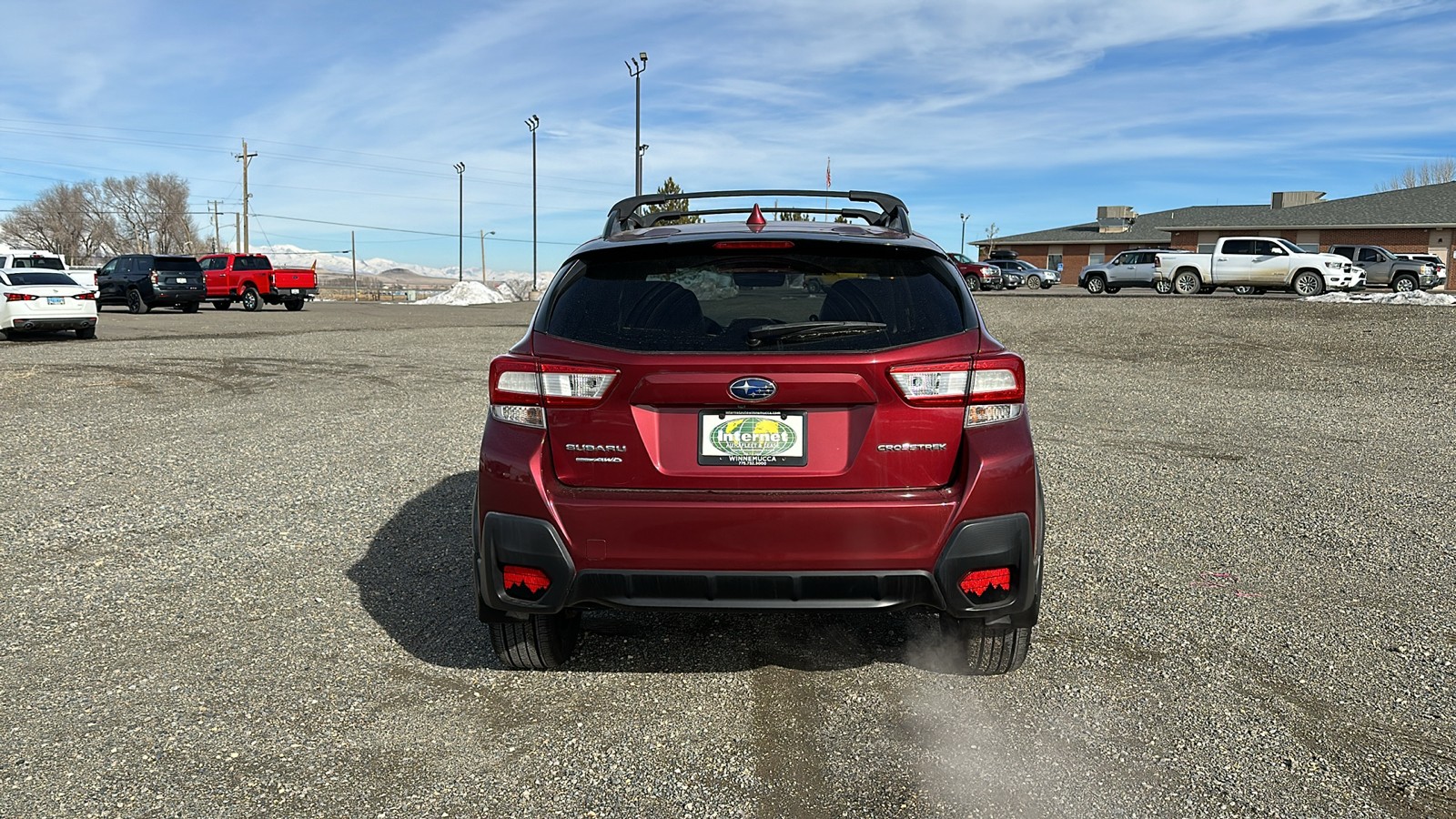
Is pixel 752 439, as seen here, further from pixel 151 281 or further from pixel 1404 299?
pixel 151 281

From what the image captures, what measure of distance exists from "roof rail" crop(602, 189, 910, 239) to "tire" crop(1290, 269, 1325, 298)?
94.1ft

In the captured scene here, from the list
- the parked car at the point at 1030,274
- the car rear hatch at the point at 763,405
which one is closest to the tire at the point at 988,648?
the car rear hatch at the point at 763,405

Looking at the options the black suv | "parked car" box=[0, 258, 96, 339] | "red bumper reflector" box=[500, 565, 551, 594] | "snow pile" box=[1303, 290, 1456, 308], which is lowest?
"red bumper reflector" box=[500, 565, 551, 594]

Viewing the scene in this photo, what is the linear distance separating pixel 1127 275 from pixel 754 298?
31.9 m

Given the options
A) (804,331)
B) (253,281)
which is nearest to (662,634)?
(804,331)

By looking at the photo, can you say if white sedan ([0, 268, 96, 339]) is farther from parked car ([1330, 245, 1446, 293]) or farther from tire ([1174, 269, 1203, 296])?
parked car ([1330, 245, 1446, 293])

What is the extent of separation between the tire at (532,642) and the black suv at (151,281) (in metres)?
32.2

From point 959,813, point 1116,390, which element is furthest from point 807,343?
point 1116,390

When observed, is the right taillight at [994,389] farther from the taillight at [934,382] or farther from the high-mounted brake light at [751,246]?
the high-mounted brake light at [751,246]

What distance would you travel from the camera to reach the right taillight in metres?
3.22

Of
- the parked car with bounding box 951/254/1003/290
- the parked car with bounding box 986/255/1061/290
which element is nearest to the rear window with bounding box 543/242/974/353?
the parked car with bounding box 951/254/1003/290

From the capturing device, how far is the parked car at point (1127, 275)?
31.8m

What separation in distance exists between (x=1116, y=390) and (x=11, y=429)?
12.4 meters

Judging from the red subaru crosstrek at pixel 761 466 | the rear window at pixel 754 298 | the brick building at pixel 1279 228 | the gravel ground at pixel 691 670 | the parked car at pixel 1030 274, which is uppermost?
the brick building at pixel 1279 228
